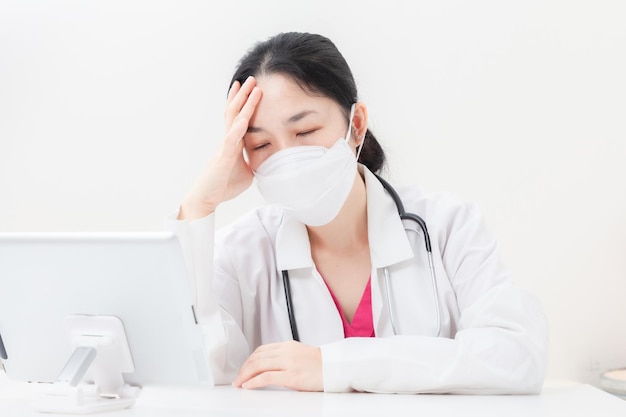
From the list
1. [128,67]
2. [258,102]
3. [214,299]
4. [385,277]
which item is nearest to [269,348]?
[214,299]

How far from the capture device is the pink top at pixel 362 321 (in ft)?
5.63

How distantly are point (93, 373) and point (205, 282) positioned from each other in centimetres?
40

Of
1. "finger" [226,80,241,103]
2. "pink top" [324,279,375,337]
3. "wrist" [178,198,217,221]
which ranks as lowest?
"pink top" [324,279,375,337]

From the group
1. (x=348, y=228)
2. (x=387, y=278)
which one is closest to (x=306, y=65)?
(x=348, y=228)

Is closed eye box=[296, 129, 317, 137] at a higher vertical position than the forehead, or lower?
lower

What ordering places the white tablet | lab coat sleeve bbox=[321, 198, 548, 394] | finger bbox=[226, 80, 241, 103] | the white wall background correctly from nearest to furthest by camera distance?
1. the white tablet
2. lab coat sleeve bbox=[321, 198, 548, 394]
3. finger bbox=[226, 80, 241, 103]
4. the white wall background

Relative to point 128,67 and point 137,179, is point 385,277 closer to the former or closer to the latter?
point 137,179

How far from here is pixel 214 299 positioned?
63.6 inches

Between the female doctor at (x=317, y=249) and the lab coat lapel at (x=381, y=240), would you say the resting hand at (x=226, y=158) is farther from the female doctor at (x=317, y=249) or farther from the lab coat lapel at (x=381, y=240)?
the lab coat lapel at (x=381, y=240)

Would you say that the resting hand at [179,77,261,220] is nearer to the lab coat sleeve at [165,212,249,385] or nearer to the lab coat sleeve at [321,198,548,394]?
the lab coat sleeve at [165,212,249,385]

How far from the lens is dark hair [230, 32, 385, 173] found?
5.43ft

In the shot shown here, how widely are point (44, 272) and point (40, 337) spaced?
0.46 feet

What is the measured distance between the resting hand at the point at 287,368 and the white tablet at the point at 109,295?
0.23 metres

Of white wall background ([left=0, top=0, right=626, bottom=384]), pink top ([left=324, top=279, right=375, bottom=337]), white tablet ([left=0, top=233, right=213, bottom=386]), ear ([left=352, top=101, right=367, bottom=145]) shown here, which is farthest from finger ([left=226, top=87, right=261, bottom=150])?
white wall background ([left=0, top=0, right=626, bottom=384])
